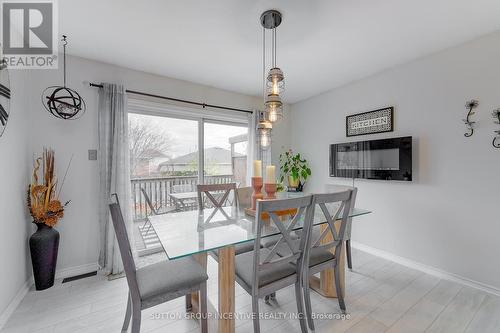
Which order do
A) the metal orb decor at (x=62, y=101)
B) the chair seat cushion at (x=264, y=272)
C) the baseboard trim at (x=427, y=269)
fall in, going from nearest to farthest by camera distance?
the chair seat cushion at (x=264, y=272) → the baseboard trim at (x=427, y=269) → the metal orb decor at (x=62, y=101)

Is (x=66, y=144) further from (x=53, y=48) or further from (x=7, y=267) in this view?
(x=7, y=267)

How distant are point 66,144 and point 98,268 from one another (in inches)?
59.5

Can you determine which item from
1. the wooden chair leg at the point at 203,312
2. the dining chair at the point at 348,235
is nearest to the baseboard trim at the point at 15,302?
the wooden chair leg at the point at 203,312

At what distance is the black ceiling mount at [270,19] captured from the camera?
1729 mm

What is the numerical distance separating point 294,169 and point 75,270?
11.0ft

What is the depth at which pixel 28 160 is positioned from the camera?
221 cm

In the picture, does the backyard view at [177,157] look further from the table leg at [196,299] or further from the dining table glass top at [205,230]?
the table leg at [196,299]

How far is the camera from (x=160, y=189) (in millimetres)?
3623

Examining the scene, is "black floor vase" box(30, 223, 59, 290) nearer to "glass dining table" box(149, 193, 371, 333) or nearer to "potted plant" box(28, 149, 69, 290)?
"potted plant" box(28, 149, 69, 290)

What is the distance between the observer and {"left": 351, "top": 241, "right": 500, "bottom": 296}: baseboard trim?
2.12m

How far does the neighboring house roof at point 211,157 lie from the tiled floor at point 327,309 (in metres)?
1.71

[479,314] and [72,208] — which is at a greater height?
[72,208]

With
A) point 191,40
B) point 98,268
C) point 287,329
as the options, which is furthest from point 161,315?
point 191,40

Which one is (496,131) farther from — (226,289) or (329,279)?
(226,289)
